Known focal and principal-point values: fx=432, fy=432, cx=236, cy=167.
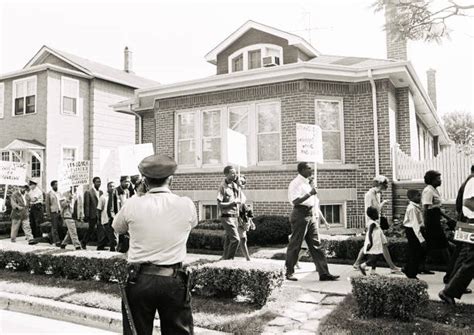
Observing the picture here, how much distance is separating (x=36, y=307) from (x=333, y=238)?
18.8ft

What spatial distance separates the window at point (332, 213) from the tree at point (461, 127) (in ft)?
139

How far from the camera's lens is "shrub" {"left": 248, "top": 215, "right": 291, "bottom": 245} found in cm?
1111

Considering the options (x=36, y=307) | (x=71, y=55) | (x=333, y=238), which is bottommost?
(x=36, y=307)

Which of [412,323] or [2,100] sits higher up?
[2,100]

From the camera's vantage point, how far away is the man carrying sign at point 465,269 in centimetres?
525

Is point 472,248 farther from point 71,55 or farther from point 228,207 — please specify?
point 71,55

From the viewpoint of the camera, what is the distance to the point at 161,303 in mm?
3102

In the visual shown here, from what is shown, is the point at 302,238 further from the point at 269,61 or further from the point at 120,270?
the point at 269,61

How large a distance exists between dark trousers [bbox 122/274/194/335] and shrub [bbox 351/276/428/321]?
8.52 ft

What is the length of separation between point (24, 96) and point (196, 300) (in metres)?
18.9

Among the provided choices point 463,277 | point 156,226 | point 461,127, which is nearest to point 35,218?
point 156,226

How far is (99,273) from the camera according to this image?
7.33 metres

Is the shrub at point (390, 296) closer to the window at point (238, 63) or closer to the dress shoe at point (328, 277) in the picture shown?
the dress shoe at point (328, 277)

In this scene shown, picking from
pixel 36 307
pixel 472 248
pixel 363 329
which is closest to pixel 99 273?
pixel 36 307
